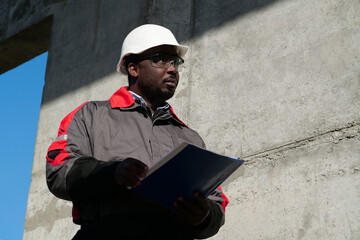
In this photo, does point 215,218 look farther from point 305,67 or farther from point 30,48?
point 30,48

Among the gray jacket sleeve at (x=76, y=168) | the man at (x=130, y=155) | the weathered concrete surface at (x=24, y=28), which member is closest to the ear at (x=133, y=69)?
the man at (x=130, y=155)

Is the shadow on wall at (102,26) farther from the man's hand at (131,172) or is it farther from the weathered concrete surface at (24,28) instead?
the man's hand at (131,172)

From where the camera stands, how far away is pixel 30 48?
588 cm

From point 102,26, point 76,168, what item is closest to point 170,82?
point 76,168

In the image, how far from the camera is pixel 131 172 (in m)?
2.08

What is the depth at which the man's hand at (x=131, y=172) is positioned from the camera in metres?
2.06

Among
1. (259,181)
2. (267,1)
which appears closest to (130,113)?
(259,181)

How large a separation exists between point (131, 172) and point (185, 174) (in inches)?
7.3

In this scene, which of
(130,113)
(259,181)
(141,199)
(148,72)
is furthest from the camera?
(259,181)

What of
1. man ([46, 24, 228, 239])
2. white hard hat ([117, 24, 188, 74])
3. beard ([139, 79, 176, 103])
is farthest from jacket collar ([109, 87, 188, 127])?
white hard hat ([117, 24, 188, 74])

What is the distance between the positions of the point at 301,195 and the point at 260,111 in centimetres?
58

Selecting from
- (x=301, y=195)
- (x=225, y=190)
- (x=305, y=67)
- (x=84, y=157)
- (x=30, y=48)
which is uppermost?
(x=30, y=48)

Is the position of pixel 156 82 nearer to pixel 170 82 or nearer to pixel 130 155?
pixel 170 82

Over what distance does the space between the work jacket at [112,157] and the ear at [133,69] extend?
0.15m
